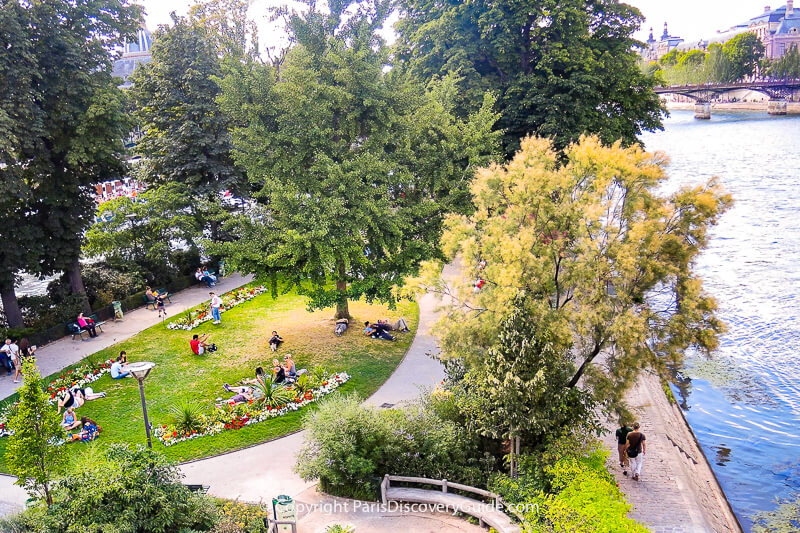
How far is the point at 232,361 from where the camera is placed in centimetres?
2122

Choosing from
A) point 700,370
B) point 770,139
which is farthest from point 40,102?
point 770,139

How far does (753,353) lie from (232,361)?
2046 cm

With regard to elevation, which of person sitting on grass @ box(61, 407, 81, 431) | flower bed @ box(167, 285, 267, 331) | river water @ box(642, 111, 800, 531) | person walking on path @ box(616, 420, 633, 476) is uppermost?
flower bed @ box(167, 285, 267, 331)

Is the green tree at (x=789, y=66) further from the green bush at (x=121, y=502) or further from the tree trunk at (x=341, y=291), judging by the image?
the green bush at (x=121, y=502)

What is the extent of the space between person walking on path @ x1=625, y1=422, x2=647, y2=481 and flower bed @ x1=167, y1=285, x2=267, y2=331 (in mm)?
17759

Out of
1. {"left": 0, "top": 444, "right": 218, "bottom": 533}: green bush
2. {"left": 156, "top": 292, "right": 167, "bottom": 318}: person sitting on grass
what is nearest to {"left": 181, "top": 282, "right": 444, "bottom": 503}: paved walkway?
{"left": 0, "top": 444, "right": 218, "bottom": 533}: green bush

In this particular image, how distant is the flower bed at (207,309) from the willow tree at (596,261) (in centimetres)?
1448

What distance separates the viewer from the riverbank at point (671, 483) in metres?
12.9

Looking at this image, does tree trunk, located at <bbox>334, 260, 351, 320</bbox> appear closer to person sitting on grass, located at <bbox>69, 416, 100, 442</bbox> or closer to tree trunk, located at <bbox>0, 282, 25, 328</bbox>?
person sitting on grass, located at <bbox>69, 416, 100, 442</bbox>

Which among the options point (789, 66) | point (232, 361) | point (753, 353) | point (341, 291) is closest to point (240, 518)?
point (232, 361)

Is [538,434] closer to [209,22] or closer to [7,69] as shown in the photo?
[7,69]

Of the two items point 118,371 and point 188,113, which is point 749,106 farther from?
point 118,371

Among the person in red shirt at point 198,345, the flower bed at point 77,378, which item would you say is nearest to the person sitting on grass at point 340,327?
the person in red shirt at point 198,345

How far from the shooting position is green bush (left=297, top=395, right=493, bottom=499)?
519 inches
